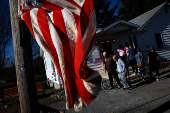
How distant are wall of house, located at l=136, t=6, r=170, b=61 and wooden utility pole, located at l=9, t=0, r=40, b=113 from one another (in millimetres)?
12937

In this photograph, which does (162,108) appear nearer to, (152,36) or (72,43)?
(72,43)

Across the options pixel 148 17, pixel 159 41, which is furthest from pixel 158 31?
pixel 148 17

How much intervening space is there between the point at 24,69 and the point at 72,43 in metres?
1.05

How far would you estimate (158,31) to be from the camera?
1354 cm

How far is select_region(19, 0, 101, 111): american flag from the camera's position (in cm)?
145

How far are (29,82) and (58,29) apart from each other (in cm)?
108

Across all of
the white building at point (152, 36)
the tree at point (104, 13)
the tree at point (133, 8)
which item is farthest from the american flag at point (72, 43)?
the tree at point (133, 8)

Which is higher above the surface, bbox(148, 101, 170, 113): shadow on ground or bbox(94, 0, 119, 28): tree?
bbox(94, 0, 119, 28): tree

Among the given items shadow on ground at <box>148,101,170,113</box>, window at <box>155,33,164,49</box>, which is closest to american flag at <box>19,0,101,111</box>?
shadow on ground at <box>148,101,170,113</box>

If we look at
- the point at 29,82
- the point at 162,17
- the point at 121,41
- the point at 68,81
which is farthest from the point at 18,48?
the point at 162,17

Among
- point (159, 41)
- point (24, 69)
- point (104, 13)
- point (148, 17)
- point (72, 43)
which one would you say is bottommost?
point (24, 69)

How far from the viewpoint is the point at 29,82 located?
2070mm

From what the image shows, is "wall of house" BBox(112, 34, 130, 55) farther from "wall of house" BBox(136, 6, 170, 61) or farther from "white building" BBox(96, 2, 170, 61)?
"wall of house" BBox(136, 6, 170, 61)

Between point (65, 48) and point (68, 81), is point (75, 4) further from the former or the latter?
point (68, 81)
